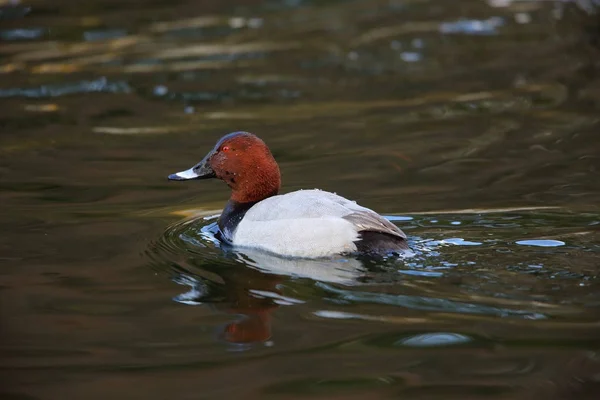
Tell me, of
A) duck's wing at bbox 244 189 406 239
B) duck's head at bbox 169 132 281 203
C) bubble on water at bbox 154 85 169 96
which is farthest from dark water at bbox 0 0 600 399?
duck's head at bbox 169 132 281 203

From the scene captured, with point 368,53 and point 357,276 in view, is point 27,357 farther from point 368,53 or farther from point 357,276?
point 368,53

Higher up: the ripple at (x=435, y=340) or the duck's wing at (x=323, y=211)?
the duck's wing at (x=323, y=211)

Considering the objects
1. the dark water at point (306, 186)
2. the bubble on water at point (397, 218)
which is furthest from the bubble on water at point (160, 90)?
the bubble on water at point (397, 218)

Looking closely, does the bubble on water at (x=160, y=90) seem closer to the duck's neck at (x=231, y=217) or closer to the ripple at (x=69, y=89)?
the ripple at (x=69, y=89)

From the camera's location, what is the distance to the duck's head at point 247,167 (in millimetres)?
7293

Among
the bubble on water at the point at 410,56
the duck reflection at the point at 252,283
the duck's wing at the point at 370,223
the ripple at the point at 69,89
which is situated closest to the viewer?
the duck reflection at the point at 252,283

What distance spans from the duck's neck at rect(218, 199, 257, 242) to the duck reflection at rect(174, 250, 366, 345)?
336mm

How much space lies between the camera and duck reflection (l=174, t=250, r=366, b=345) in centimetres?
539

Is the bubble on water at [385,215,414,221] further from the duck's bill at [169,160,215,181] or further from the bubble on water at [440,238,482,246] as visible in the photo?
the duck's bill at [169,160,215,181]

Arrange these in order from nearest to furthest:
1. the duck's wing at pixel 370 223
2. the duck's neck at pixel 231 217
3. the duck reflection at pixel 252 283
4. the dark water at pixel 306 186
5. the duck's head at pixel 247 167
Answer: the dark water at pixel 306 186
the duck reflection at pixel 252 283
the duck's wing at pixel 370 223
the duck's neck at pixel 231 217
the duck's head at pixel 247 167

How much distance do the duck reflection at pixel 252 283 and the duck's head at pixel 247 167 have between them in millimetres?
675

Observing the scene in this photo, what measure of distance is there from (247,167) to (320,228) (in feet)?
3.41

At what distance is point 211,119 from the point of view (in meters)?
11.3

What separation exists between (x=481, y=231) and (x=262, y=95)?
593 cm
